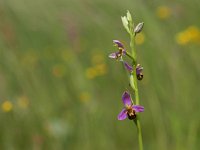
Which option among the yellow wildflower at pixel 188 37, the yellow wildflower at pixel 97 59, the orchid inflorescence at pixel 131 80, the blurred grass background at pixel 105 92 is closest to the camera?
the orchid inflorescence at pixel 131 80

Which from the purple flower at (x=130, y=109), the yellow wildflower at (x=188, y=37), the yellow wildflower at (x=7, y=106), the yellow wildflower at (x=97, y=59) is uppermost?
the yellow wildflower at (x=97, y=59)

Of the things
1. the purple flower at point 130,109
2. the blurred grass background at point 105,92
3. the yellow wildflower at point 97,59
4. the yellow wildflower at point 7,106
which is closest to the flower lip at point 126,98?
the purple flower at point 130,109

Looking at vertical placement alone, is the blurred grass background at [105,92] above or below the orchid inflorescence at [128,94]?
above

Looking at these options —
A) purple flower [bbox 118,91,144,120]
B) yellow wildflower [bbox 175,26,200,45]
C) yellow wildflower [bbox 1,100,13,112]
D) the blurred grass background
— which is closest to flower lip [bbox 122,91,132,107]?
purple flower [bbox 118,91,144,120]

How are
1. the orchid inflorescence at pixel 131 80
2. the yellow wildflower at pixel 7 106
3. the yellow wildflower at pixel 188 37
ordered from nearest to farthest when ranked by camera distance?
the orchid inflorescence at pixel 131 80 < the yellow wildflower at pixel 7 106 < the yellow wildflower at pixel 188 37

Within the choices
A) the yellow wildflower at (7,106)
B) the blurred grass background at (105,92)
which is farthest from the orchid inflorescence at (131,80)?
the yellow wildflower at (7,106)

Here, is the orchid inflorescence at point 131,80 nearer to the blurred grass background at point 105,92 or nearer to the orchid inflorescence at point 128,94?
the orchid inflorescence at point 128,94

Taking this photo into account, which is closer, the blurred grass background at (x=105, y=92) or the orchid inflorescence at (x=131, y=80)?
the orchid inflorescence at (x=131, y=80)

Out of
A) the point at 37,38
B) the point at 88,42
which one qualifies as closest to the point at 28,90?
the point at 88,42

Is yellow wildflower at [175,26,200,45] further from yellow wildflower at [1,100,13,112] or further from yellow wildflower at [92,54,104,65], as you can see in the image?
yellow wildflower at [1,100,13,112]
